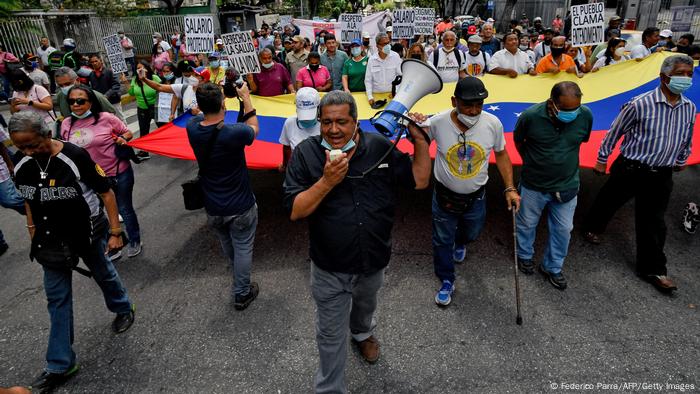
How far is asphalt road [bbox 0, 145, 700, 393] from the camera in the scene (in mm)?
2885

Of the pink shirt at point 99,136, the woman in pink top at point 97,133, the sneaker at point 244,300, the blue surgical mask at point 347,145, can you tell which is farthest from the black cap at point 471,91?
the pink shirt at point 99,136

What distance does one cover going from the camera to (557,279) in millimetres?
3785

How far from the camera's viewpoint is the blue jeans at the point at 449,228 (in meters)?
3.44

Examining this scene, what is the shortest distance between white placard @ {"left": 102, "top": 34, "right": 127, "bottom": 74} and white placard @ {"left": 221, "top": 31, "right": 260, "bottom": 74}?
3099mm

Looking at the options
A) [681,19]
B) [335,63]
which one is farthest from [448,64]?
[681,19]

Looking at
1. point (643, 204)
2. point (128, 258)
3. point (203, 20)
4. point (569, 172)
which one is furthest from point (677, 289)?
point (203, 20)

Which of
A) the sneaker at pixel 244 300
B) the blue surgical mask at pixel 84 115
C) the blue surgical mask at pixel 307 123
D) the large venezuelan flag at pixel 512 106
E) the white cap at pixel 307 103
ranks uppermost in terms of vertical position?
the white cap at pixel 307 103

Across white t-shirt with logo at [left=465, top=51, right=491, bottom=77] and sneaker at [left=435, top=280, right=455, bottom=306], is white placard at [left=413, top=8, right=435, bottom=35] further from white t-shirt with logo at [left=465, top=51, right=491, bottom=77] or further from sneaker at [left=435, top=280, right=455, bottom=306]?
sneaker at [left=435, top=280, right=455, bottom=306]

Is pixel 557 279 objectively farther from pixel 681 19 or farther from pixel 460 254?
pixel 681 19

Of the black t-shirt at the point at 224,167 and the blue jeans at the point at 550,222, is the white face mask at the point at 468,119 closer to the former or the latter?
the blue jeans at the point at 550,222

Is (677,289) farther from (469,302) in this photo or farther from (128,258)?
(128,258)

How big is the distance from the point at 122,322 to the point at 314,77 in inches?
182

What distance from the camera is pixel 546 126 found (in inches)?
138

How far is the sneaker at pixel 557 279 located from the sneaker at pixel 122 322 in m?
3.65
